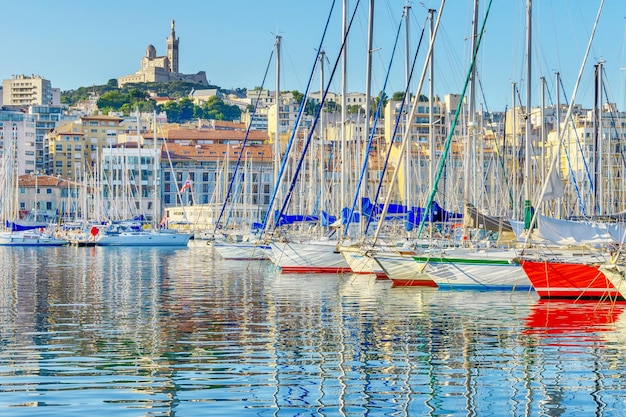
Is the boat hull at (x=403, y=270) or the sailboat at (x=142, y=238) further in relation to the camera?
the sailboat at (x=142, y=238)

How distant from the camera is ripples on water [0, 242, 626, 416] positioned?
1522cm

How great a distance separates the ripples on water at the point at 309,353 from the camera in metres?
15.2

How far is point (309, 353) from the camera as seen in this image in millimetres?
19922

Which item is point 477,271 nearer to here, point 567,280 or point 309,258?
point 567,280

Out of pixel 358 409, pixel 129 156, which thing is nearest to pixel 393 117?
pixel 129 156

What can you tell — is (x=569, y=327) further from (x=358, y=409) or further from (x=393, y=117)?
(x=393, y=117)

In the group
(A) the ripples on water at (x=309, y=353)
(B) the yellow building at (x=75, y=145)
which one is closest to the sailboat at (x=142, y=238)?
(A) the ripples on water at (x=309, y=353)

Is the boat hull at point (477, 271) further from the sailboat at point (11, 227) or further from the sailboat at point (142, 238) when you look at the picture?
the sailboat at point (11, 227)

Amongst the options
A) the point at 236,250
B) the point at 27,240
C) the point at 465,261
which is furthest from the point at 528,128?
the point at 27,240

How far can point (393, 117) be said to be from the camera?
145 metres

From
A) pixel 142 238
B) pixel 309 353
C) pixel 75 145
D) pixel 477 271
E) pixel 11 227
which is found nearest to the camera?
pixel 309 353

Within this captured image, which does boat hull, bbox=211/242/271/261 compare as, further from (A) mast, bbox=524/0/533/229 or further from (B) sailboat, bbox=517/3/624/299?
(B) sailboat, bbox=517/3/624/299

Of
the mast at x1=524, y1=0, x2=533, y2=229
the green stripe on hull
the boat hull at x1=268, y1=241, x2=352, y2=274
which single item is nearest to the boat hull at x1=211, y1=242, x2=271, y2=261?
the boat hull at x1=268, y1=241, x2=352, y2=274

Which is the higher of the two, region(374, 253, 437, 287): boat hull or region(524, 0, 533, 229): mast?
region(524, 0, 533, 229): mast
